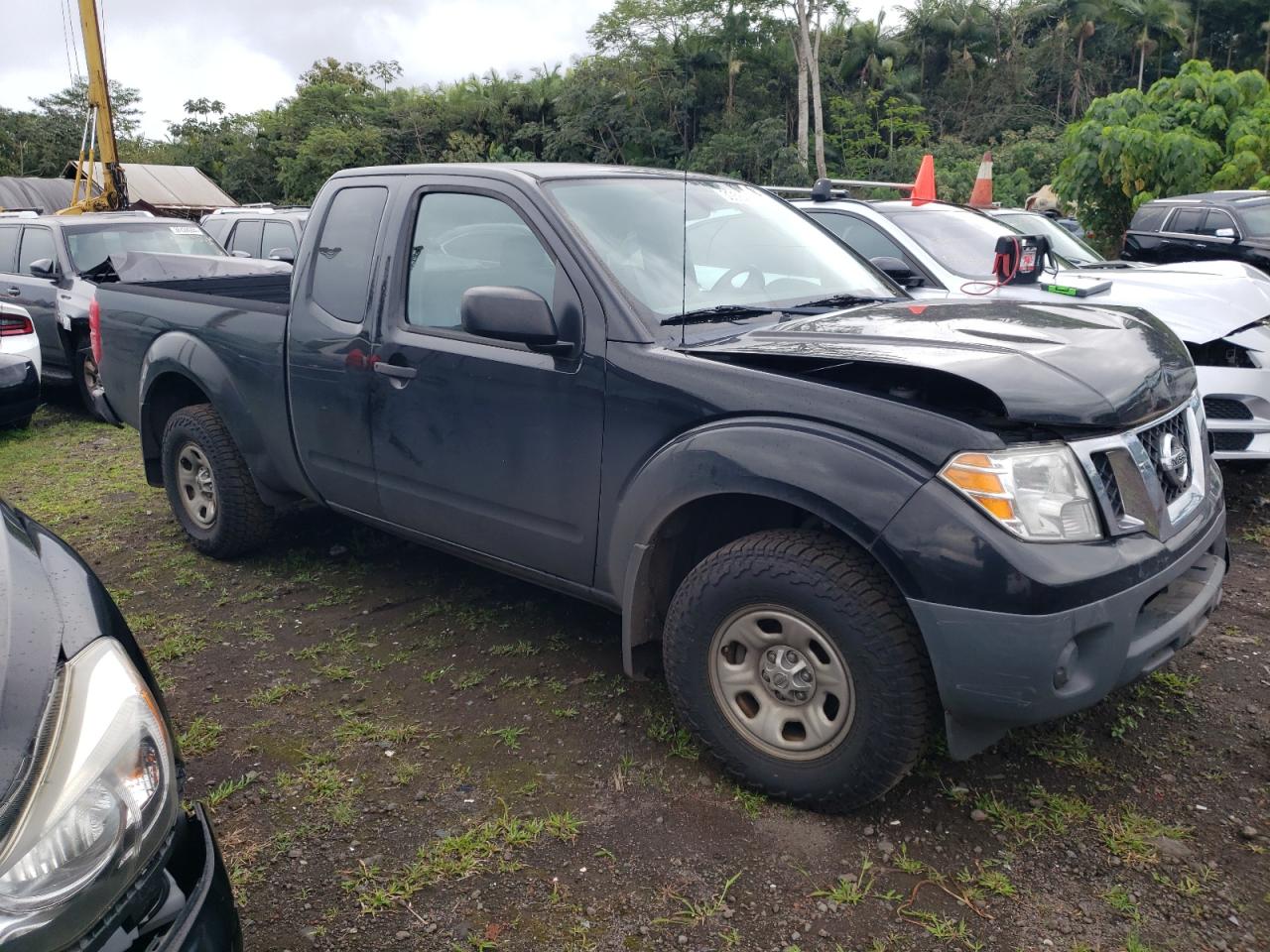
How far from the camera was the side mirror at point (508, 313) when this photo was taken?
310 cm

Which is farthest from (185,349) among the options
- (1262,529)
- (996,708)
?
(1262,529)

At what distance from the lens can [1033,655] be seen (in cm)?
240

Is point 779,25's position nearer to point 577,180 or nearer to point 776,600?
point 577,180

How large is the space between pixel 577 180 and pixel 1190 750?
2.79 meters

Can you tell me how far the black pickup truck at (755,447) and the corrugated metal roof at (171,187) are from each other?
24193 mm

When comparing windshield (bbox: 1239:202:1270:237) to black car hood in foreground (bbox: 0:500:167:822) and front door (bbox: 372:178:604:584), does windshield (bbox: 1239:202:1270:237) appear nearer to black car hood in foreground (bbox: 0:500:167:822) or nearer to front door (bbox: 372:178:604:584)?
front door (bbox: 372:178:604:584)

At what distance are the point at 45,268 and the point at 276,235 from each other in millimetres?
3854

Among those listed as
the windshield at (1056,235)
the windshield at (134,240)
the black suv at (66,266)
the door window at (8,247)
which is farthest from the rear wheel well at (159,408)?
the door window at (8,247)

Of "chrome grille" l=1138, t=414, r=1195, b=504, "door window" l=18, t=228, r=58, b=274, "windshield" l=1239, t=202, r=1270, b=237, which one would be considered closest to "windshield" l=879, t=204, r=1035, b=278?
"chrome grille" l=1138, t=414, r=1195, b=504

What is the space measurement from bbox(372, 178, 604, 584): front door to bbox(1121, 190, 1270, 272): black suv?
408 inches

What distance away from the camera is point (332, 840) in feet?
9.32

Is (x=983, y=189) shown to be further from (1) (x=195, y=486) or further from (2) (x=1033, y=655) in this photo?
(2) (x=1033, y=655)

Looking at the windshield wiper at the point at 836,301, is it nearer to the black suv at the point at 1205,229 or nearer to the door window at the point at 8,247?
the door window at the point at 8,247

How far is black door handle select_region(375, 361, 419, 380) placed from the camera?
3650 mm
